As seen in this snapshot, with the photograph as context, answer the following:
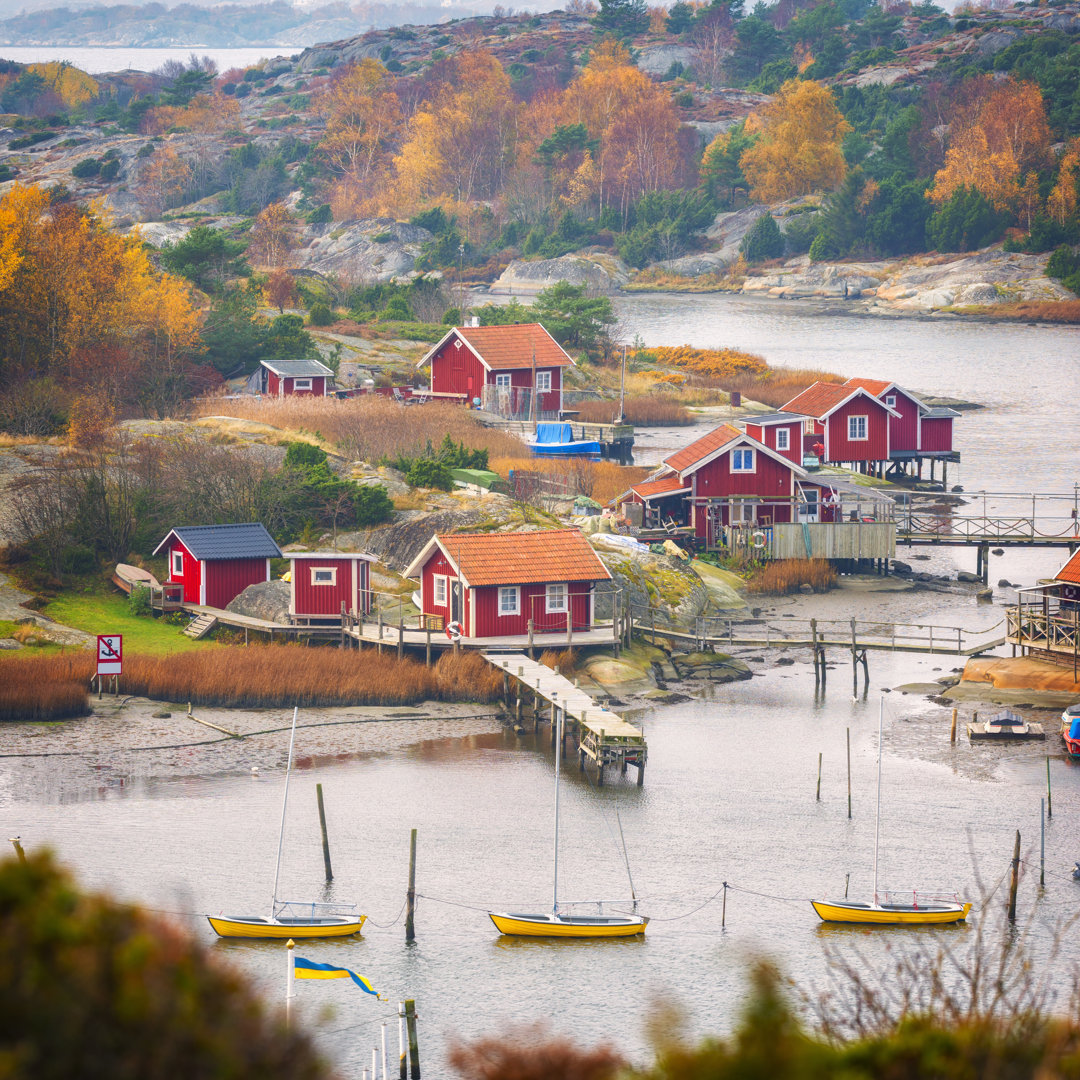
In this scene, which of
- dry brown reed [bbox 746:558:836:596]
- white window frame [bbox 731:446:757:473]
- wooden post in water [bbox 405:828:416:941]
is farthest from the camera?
white window frame [bbox 731:446:757:473]

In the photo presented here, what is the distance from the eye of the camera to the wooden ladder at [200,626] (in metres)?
45.5

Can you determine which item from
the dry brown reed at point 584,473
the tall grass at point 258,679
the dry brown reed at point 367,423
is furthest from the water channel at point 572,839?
the dry brown reed at point 367,423

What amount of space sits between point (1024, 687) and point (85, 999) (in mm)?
39140

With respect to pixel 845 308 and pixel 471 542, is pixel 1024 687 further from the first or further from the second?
pixel 845 308

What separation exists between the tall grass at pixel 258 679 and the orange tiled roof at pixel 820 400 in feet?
106

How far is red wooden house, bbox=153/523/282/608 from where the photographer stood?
1887 inches

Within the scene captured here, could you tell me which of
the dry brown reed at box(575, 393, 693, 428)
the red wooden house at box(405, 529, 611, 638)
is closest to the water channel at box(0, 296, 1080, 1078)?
the red wooden house at box(405, 529, 611, 638)

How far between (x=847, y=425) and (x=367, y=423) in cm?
2230

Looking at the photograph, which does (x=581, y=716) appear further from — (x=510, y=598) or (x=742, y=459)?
(x=742, y=459)

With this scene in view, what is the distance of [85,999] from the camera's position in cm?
671

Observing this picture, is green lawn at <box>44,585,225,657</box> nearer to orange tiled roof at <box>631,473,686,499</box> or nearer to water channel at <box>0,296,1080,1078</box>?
water channel at <box>0,296,1080,1078</box>

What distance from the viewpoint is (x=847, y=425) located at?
71875mm

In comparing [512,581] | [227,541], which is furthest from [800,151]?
[512,581]

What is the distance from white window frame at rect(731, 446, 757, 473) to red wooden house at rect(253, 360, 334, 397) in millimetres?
24741
